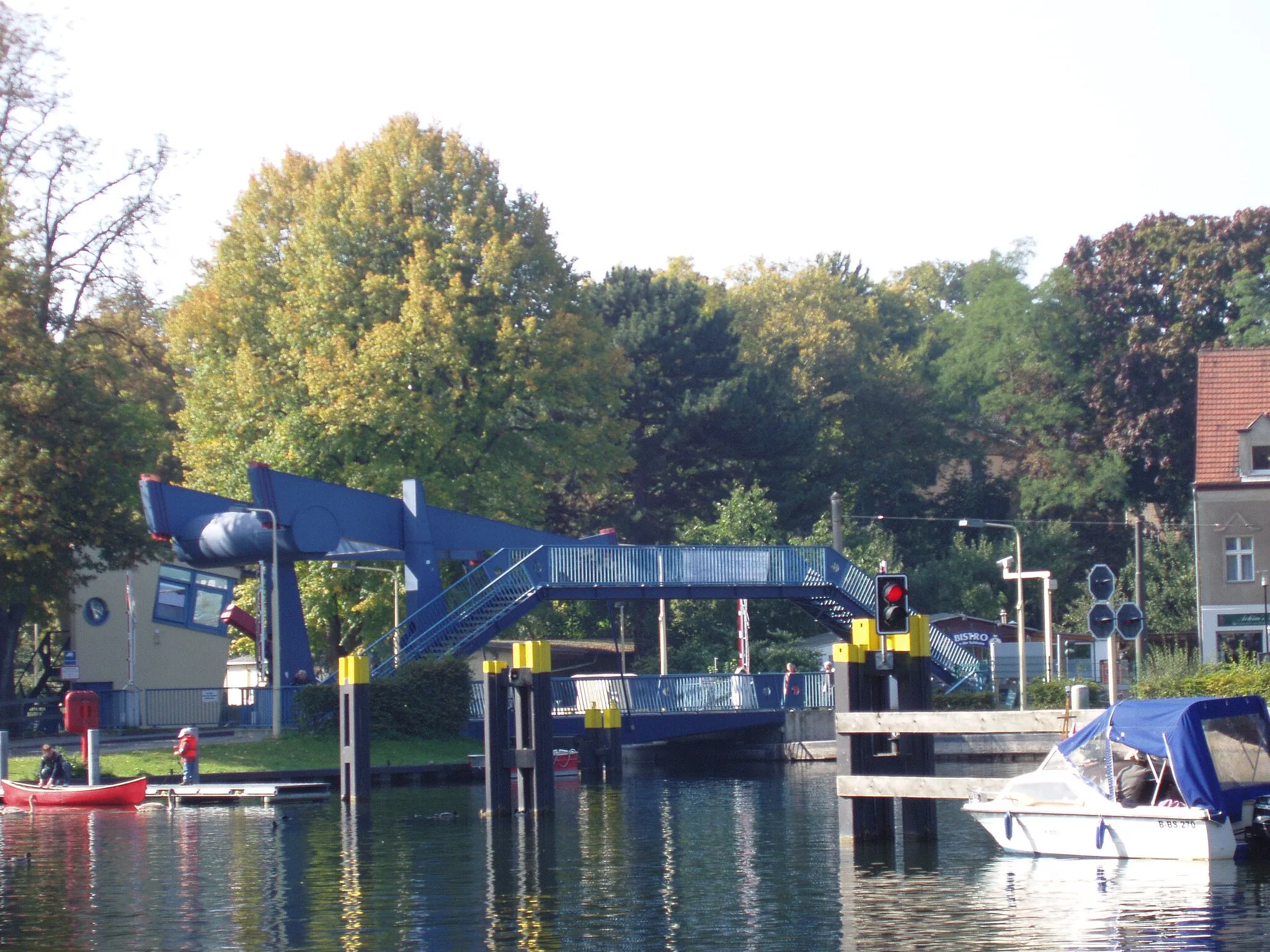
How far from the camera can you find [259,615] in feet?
139

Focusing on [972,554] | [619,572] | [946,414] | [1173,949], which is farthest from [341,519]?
[946,414]

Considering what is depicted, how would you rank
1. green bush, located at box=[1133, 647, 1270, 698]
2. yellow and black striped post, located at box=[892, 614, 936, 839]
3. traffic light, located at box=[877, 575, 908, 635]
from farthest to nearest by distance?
green bush, located at box=[1133, 647, 1270, 698] → yellow and black striped post, located at box=[892, 614, 936, 839] → traffic light, located at box=[877, 575, 908, 635]

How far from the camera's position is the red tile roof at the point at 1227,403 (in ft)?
191

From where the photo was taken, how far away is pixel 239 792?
32906mm

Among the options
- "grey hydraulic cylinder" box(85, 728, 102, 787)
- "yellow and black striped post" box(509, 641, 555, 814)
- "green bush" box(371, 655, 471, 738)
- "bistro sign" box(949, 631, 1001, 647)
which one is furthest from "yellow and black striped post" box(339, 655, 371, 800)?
"bistro sign" box(949, 631, 1001, 647)

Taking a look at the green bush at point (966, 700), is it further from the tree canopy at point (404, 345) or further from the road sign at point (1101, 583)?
the road sign at point (1101, 583)

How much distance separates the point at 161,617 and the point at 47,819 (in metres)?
18.5

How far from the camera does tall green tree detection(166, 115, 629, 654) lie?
5059 cm

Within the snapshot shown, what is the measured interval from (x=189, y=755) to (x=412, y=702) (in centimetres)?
730

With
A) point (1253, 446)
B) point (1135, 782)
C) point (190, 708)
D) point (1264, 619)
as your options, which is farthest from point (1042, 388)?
point (1135, 782)

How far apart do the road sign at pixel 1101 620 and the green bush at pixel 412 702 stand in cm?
2330

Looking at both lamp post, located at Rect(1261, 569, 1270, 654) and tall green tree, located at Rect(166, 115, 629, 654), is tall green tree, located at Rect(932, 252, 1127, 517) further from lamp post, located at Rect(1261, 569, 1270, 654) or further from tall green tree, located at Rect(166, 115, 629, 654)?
tall green tree, located at Rect(166, 115, 629, 654)

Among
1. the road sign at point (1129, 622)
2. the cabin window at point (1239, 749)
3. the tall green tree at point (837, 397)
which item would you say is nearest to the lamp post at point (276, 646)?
the road sign at point (1129, 622)

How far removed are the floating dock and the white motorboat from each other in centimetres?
1734
